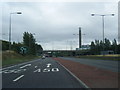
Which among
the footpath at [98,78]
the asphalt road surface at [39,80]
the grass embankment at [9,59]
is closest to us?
the footpath at [98,78]

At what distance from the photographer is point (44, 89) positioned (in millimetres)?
12656

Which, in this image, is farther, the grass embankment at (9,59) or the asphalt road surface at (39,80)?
the grass embankment at (9,59)

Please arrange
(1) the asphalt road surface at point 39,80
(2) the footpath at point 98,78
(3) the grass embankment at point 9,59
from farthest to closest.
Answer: (3) the grass embankment at point 9,59
(1) the asphalt road surface at point 39,80
(2) the footpath at point 98,78

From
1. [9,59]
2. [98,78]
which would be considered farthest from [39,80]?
[9,59]

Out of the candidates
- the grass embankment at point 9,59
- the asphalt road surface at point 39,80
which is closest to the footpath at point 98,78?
the asphalt road surface at point 39,80

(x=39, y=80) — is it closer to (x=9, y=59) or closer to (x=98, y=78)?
(x=98, y=78)

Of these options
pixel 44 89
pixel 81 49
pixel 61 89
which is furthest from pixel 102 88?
pixel 81 49

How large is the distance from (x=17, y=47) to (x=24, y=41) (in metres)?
6.47

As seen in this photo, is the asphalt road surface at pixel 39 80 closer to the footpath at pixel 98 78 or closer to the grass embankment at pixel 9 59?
the footpath at pixel 98 78

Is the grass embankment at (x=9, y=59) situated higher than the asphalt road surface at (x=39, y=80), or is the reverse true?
the asphalt road surface at (x=39, y=80)

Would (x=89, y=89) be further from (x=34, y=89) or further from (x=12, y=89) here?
(x=12, y=89)


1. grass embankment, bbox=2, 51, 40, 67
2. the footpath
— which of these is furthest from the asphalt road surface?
grass embankment, bbox=2, 51, 40, 67

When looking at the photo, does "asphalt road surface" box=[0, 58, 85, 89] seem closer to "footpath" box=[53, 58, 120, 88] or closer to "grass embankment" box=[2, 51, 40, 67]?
"footpath" box=[53, 58, 120, 88]

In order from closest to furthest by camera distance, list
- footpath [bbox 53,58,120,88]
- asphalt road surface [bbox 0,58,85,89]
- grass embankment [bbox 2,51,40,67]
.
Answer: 1. footpath [bbox 53,58,120,88]
2. asphalt road surface [bbox 0,58,85,89]
3. grass embankment [bbox 2,51,40,67]
